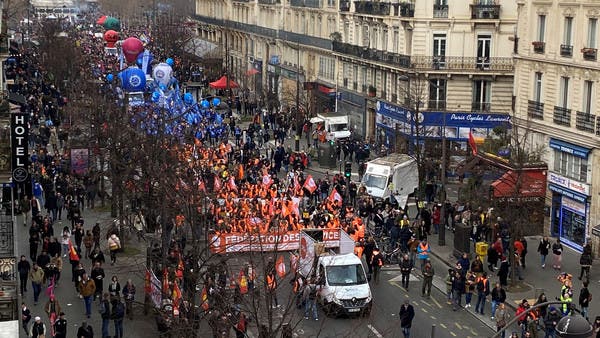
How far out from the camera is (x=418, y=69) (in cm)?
5956

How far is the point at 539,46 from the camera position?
43.9 metres

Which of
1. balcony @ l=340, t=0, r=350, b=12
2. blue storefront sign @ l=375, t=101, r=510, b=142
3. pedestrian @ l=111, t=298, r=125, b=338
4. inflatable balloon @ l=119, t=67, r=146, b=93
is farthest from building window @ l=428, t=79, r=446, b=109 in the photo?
pedestrian @ l=111, t=298, r=125, b=338

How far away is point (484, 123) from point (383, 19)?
34.8 feet

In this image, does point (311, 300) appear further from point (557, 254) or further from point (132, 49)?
point (132, 49)

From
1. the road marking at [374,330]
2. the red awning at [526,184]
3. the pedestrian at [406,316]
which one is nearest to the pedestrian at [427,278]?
the road marking at [374,330]

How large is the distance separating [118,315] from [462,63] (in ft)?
112

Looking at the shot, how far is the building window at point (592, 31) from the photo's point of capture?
40.2m

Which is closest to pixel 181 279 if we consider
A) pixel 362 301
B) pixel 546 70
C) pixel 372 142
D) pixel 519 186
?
pixel 362 301

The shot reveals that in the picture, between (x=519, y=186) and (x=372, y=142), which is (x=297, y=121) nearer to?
(x=372, y=142)

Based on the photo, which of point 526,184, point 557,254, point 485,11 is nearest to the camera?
point 557,254

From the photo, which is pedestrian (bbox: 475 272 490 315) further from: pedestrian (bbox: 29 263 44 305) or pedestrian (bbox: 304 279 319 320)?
pedestrian (bbox: 29 263 44 305)

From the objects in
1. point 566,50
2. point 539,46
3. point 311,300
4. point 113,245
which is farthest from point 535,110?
point 113,245

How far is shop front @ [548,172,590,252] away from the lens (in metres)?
40.4

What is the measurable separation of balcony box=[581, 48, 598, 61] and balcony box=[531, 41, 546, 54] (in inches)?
127
